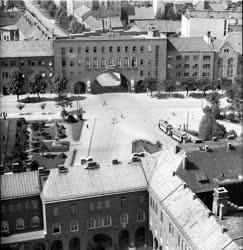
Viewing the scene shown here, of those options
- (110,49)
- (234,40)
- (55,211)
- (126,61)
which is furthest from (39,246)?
(234,40)

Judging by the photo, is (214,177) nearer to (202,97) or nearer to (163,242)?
(163,242)

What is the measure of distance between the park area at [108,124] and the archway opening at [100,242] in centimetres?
840

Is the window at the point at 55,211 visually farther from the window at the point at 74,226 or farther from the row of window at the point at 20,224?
the row of window at the point at 20,224

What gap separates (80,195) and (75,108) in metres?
22.2

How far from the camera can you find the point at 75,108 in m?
43.4

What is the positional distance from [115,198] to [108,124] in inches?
678

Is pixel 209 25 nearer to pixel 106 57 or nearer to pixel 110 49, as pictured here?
pixel 110 49

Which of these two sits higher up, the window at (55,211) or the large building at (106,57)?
the large building at (106,57)

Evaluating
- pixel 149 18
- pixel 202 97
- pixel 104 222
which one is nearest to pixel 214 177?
pixel 104 222

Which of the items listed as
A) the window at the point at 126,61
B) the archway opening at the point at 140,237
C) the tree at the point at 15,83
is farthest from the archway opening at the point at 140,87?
the archway opening at the point at 140,237

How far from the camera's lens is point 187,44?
50.2m

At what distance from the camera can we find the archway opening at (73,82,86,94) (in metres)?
48.9

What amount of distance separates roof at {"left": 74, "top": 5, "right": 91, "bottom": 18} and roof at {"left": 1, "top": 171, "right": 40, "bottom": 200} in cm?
5858

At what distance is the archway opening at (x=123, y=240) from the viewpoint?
2323cm
